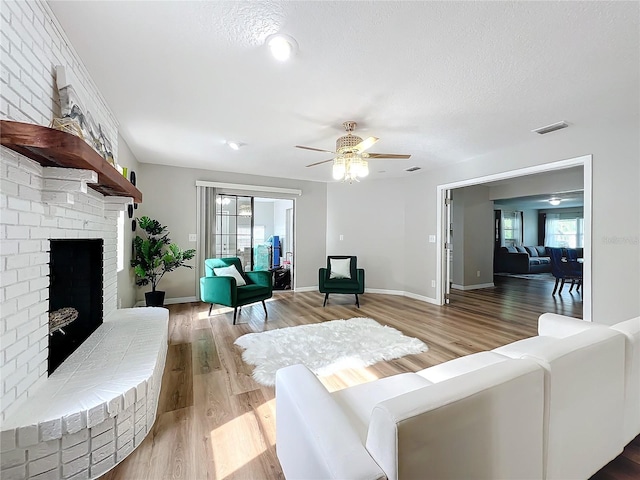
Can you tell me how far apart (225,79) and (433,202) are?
4.06 m

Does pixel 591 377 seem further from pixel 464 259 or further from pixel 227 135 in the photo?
pixel 464 259

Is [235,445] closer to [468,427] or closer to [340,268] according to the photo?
[468,427]

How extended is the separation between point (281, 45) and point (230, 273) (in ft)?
10.0

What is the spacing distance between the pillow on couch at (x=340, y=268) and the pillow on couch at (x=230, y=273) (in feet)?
5.36

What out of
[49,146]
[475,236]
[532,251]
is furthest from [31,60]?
[532,251]

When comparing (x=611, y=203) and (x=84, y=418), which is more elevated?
(x=611, y=203)

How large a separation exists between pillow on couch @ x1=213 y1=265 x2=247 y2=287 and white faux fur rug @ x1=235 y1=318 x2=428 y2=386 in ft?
3.30

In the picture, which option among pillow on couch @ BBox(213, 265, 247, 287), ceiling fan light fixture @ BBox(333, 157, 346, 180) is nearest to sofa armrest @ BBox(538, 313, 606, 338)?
ceiling fan light fixture @ BBox(333, 157, 346, 180)

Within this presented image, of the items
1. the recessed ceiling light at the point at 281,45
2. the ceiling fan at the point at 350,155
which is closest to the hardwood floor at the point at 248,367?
the ceiling fan at the point at 350,155

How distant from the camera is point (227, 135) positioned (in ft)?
10.8

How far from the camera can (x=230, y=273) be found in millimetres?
3990

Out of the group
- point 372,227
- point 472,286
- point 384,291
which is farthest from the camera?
point 472,286

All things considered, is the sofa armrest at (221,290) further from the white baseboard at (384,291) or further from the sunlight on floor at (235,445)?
the white baseboard at (384,291)

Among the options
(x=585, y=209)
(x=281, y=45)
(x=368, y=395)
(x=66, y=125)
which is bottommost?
(x=368, y=395)
